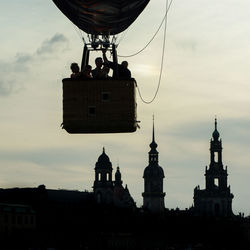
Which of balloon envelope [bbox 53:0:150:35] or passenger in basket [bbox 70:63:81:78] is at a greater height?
balloon envelope [bbox 53:0:150:35]

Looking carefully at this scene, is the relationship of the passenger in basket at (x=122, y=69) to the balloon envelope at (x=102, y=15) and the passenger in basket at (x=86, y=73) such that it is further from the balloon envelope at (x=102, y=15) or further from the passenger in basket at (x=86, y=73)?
the balloon envelope at (x=102, y=15)

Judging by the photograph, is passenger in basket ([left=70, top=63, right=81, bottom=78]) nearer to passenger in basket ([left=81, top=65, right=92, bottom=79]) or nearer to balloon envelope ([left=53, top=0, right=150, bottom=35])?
passenger in basket ([left=81, top=65, right=92, bottom=79])

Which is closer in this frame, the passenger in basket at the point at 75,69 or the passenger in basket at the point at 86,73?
the passenger in basket at the point at 86,73

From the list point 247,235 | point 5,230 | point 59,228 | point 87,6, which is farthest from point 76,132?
point 247,235

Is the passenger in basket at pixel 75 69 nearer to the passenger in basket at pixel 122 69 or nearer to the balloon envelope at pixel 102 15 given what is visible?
the passenger in basket at pixel 122 69

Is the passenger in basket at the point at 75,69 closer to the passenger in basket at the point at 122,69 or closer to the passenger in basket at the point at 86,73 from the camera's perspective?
the passenger in basket at the point at 86,73

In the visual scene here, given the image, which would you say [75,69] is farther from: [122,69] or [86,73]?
[122,69]

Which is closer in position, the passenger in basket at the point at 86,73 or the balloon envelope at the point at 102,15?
the passenger in basket at the point at 86,73

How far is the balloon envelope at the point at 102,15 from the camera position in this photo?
3077 centimetres

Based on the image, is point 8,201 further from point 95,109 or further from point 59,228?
point 95,109

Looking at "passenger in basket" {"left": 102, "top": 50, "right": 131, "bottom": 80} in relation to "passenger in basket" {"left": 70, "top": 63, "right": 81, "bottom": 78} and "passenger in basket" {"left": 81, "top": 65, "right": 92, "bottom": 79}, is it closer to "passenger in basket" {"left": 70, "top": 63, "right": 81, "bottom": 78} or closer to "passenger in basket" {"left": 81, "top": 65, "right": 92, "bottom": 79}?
"passenger in basket" {"left": 81, "top": 65, "right": 92, "bottom": 79}

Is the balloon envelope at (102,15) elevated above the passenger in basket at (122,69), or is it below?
above

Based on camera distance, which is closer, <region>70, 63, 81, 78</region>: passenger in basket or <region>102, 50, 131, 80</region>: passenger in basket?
<region>102, 50, 131, 80</region>: passenger in basket

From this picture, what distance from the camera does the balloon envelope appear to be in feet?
101
